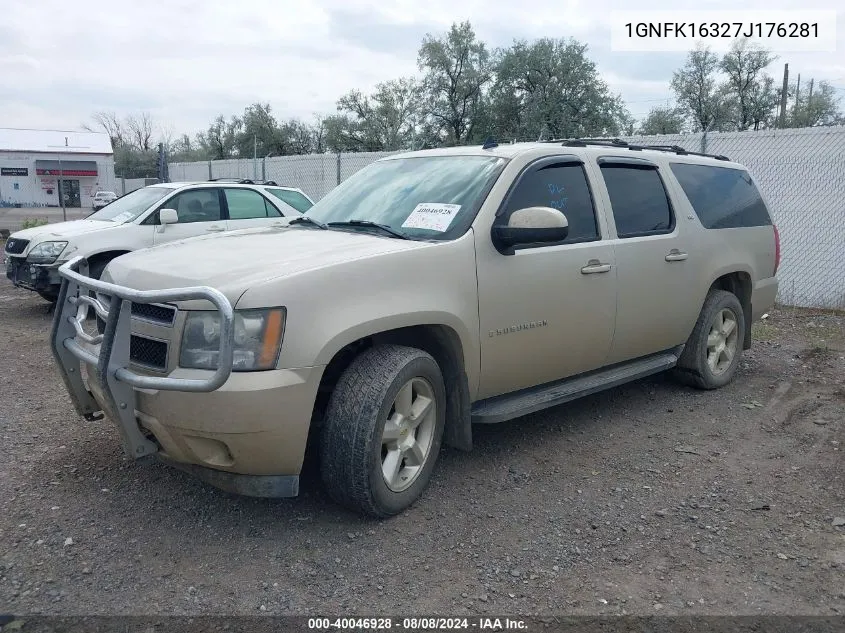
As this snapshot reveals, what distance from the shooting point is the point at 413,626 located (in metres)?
2.75

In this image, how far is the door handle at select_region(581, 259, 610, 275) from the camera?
14.5 feet

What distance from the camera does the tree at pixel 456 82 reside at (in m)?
32.8

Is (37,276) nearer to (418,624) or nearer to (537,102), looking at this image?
(418,624)

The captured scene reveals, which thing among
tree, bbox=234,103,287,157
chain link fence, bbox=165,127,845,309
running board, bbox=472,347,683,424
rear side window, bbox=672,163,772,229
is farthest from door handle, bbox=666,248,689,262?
tree, bbox=234,103,287,157

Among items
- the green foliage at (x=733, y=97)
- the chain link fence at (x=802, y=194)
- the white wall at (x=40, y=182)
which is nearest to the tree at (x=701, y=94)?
the green foliage at (x=733, y=97)

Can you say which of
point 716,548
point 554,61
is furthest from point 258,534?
point 554,61

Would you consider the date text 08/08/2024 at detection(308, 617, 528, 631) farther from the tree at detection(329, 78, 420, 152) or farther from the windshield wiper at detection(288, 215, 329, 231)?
the tree at detection(329, 78, 420, 152)

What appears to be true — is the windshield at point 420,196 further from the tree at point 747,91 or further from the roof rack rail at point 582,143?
the tree at point 747,91

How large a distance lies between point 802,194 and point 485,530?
8.05 metres

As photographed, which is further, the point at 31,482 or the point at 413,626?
the point at 31,482

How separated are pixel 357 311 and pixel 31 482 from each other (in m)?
2.13

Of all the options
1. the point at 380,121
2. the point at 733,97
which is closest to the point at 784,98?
the point at 733,97

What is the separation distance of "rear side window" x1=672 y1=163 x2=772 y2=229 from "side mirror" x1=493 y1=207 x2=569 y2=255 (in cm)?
203

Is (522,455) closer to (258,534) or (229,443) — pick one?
(258,534)
